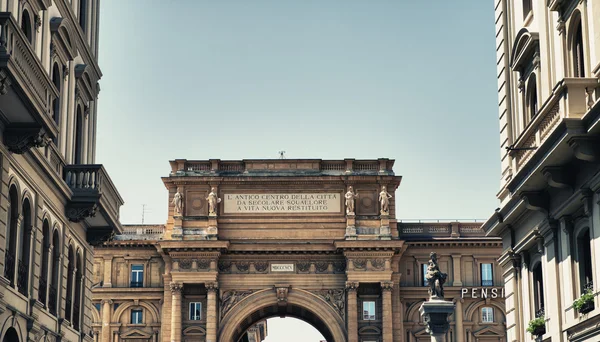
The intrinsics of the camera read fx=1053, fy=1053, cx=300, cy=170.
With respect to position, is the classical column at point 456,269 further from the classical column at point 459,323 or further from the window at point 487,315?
the window at point 487,315

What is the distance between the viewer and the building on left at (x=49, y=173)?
2756cm

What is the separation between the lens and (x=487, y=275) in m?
78.9

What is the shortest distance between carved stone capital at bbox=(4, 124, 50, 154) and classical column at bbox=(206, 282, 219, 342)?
48.0 m

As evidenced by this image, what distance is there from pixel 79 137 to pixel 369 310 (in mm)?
39883

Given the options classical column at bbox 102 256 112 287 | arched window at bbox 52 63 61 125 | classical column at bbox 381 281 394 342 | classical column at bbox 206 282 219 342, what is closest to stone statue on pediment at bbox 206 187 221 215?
classical column at bbox 206 282 219 342

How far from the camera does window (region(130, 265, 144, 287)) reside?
78.7 meters

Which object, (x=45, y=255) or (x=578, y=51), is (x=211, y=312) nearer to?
(x=45, y=255)

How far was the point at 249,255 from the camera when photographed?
253ft

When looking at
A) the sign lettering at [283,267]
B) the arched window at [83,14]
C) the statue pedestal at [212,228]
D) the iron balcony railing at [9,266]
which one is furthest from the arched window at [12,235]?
the sign lettering at [283,267]

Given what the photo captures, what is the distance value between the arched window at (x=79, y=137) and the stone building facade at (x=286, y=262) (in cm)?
3522

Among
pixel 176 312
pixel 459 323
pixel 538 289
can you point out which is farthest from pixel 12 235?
pixel 459 323

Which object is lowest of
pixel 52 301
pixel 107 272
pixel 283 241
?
pixel 52 301

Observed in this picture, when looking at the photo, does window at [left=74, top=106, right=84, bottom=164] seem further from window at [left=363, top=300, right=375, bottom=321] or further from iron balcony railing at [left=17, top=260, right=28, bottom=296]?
window at [left=363, top=300, right=375, bottom=321]

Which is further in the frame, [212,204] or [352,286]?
[212,204]
